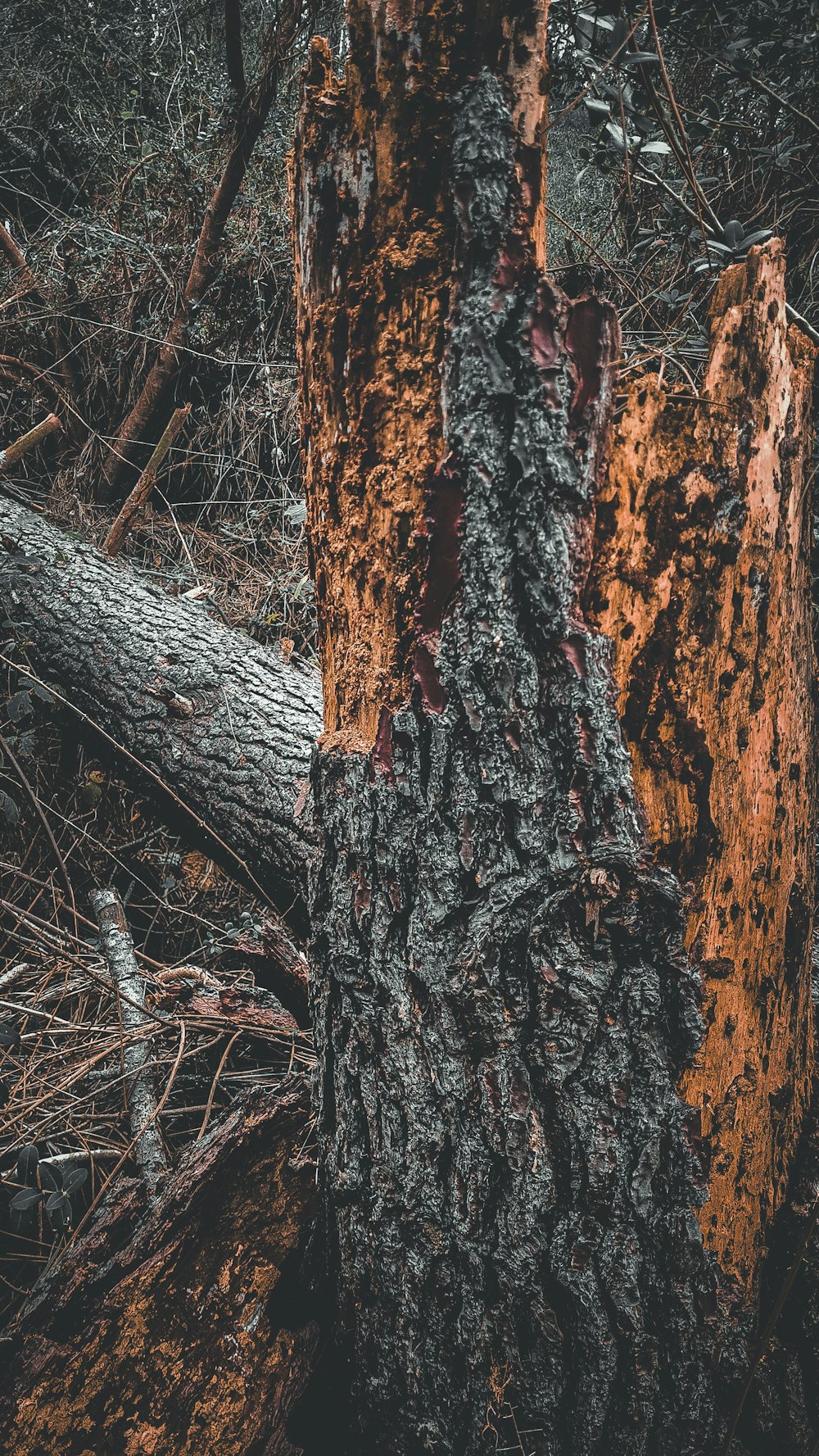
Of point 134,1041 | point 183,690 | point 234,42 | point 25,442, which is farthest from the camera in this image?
point 25,442

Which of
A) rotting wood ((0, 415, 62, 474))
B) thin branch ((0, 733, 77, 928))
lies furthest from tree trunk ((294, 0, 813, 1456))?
rotting wood ((0, 415, 62, 474))

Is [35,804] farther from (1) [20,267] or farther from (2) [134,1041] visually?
(1) [20,267]

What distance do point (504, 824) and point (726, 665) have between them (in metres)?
0.34

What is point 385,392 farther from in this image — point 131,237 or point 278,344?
point 131,237

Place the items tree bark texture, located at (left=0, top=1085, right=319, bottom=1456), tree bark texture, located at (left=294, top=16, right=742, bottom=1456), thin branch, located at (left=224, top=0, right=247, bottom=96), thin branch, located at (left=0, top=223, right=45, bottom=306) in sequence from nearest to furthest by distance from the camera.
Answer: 1. tree bark texture, located at (left=294, top=16, right=742, bottom=1456)
2. tree bark texture, located at (left=0, top=1085, right=319, bottom=1456)
3. thin branch, located at (left=224, top=0, right=247, bottom=96)
4. thin branch, located at (left=0, top=223, right=45, bottom=306)

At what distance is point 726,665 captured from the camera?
914mm

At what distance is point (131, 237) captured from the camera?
11.2 ft

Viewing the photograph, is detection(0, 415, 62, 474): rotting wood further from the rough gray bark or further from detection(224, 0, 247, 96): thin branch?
detection(224, 0, 247, 96): thin branch

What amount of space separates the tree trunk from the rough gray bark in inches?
35.3

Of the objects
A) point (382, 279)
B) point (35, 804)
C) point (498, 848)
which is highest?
point (382, 279)

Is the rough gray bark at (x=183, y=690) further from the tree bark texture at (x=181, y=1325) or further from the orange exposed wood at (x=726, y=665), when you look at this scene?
the orange exposed wood at (x=726, y=665)

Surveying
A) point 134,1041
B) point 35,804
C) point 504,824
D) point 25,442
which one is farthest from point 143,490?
point 504,824

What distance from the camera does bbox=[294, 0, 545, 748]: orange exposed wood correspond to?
0.84 m

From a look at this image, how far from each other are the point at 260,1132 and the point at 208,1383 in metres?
0.36
